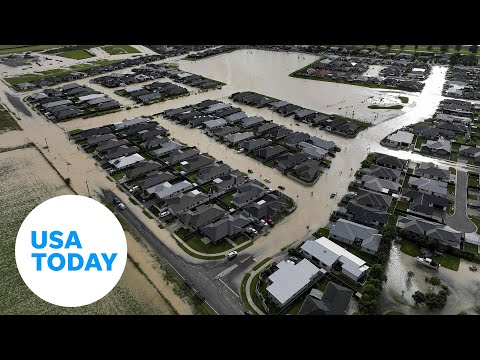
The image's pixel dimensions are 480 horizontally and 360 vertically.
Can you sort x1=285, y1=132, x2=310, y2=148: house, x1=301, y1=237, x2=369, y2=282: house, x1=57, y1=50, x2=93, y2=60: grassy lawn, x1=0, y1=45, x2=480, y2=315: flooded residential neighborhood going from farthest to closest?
x1=57, y1=50, x2=93, y2=60: grassy lawn < x1=285, y1=132, x2=310, y2=148: house < x1=301, y1=237, x2=369, y2=282: house < x1=0, y1=45, x2=480, y2=315: flooded residential neighborhood

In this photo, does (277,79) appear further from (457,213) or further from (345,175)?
(457,213)

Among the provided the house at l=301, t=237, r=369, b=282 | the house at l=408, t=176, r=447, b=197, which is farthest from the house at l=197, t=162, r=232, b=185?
the house at l=408, t=176, r=447, b=197

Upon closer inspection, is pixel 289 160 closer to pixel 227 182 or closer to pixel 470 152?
pixel 227 182

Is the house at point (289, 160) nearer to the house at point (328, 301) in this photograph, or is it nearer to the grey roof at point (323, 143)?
the grey roof at point (323, 143)

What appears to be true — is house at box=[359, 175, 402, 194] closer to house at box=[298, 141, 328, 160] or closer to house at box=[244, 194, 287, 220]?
house at box=[298, 141, 328, 160]

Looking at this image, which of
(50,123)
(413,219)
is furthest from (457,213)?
(50,123)

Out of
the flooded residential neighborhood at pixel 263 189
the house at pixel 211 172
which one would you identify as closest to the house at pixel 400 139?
the flooded residential neighborhood at pixel 263 189
